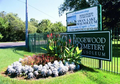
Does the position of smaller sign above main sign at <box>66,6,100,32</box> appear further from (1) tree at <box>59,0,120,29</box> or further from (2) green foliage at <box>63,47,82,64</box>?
(1) tree at <box>59,0,120,29</box>

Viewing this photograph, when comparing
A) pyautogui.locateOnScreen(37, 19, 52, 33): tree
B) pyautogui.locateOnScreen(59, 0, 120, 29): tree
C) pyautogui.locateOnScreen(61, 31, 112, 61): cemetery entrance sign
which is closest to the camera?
pyautogui.locateOnScreen(61, 31, 112, 61): cemetery entrance sign

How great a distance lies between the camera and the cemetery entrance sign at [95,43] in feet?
15.6

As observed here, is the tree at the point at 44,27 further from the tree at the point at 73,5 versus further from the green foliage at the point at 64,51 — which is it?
the green foliage at the point at 64,51

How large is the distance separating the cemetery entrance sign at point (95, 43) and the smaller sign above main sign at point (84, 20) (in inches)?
14.1

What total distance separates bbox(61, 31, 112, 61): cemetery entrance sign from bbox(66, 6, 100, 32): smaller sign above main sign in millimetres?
358

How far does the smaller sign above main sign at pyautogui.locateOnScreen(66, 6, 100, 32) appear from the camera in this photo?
17.7 ft

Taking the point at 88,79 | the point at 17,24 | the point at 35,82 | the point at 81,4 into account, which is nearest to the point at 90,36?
the point at 88,79

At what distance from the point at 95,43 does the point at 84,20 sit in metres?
1.42

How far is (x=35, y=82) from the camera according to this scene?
3.78 metres

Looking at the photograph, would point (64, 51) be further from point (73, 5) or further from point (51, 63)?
point (73, 5)

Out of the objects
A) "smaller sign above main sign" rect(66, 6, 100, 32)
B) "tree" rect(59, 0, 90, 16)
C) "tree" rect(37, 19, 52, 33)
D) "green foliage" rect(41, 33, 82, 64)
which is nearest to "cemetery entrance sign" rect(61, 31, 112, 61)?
"smaller sign above main sign" rect(66, 6, 100, 32)

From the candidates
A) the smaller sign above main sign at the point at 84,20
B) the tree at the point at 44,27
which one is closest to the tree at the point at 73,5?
the smaller sign above main sign at the point at 84,20

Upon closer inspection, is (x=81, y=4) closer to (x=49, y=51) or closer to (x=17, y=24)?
(x=49, y=51)

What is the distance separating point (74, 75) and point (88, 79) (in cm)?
52
